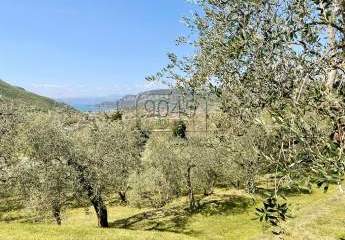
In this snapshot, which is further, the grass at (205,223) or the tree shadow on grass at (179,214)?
the tree shadow on grass at (179,214)

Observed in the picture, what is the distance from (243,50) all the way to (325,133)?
269cm

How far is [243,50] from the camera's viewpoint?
424 inches

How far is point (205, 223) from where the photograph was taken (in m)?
49.2

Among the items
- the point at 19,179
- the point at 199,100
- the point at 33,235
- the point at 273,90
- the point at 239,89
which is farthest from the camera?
the point at 19,179

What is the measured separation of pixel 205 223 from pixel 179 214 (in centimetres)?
464

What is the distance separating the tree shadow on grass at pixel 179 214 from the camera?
160ft

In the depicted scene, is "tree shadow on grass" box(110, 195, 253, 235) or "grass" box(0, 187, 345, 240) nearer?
"grass" box(0, 187, 345, 240)

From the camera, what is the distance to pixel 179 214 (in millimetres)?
53000

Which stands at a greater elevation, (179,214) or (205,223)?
(179,214)

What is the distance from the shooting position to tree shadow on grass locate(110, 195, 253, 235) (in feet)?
160

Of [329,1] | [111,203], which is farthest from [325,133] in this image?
[111,203]

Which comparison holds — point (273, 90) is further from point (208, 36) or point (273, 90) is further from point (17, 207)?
point (17, 207)

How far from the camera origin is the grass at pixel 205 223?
26.1 meters

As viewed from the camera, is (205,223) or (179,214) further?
(179,214)
